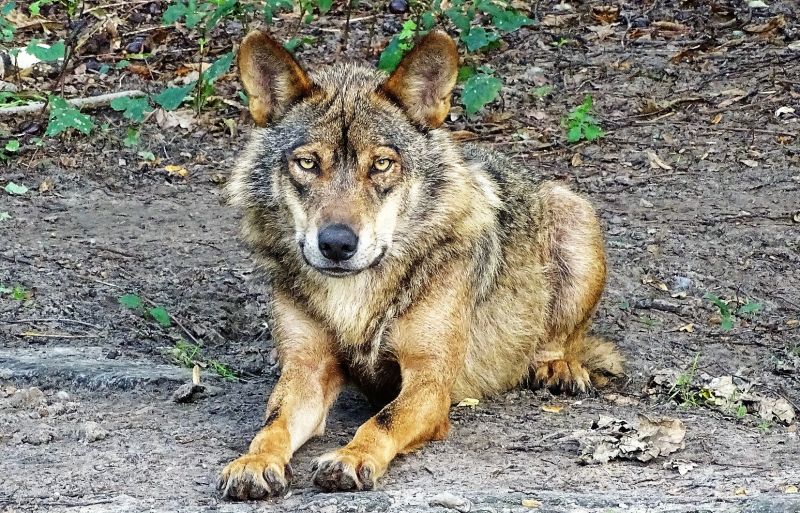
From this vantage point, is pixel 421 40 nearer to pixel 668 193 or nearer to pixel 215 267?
pixel 215 267

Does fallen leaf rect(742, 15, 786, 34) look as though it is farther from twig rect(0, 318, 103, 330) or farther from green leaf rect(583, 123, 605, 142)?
twig rect(0, 318, 103, 330)

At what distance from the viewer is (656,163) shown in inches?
378

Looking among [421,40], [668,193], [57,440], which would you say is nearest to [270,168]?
[421,40]

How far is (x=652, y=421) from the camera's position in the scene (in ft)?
17.2

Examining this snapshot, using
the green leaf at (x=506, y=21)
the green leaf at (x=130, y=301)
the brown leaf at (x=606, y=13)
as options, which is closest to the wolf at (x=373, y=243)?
the green leaf at (x=130, y=301)

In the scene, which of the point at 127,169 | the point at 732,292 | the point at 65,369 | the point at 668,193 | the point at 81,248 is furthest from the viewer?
the point at 127,169

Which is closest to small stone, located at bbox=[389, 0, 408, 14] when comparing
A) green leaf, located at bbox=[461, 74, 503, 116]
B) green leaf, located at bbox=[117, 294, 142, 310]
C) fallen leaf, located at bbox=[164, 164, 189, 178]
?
fallen leaf, located at bbox=[164, 164, 189, 178]

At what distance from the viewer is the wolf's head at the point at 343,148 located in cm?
509

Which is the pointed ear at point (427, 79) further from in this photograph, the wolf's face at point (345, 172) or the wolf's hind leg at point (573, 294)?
the wolf's hind leg at point (573, 294)

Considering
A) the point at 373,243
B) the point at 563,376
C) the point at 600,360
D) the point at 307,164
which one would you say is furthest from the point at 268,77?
the point at 600,360

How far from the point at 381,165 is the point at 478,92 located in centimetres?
306

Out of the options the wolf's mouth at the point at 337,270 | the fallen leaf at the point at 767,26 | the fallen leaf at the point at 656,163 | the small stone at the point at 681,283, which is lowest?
the small stone at the point at 681,283

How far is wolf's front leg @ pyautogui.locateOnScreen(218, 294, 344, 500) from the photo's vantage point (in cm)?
451

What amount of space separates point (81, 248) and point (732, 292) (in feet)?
15.0
